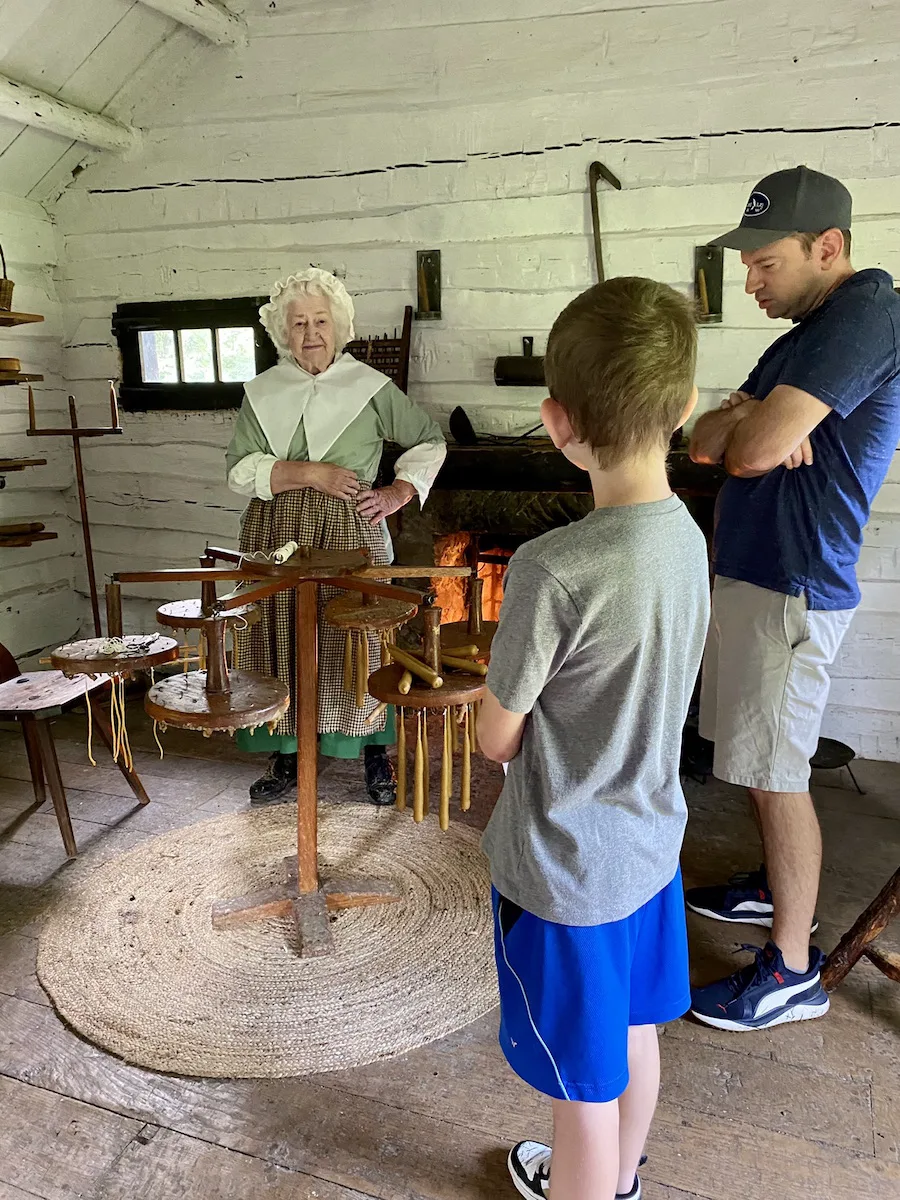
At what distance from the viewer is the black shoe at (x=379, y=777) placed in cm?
269

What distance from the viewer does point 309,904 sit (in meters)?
2.06

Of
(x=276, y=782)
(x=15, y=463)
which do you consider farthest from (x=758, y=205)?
(x=15, y=463)

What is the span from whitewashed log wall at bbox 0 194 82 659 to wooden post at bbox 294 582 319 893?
2.16m

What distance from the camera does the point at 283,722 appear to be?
262 cm

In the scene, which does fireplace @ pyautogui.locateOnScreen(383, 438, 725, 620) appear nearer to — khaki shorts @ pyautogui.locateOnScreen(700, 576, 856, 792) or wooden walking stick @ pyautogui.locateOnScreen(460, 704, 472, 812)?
khaki shorts @ pyautogui.locateOnScreen(700, 576, 856, 792)

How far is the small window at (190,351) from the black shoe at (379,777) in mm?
1558

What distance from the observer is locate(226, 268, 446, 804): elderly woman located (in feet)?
8.24

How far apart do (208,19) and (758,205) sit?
7.69 ft

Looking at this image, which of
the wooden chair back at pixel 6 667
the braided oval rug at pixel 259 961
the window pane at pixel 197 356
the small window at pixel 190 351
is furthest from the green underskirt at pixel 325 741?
the window pane at pixel 197 356

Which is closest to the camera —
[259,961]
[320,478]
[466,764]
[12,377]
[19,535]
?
[466,764]

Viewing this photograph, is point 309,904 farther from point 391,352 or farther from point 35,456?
point 35,456

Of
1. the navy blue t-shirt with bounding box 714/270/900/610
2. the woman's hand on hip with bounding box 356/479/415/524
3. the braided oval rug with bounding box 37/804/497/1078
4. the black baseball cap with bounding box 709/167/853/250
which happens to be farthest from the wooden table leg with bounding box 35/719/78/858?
the black baseball cap with bounding box 709/167/853/250

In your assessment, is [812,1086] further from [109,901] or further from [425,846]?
[109,901]

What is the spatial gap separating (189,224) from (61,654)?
2.53m
